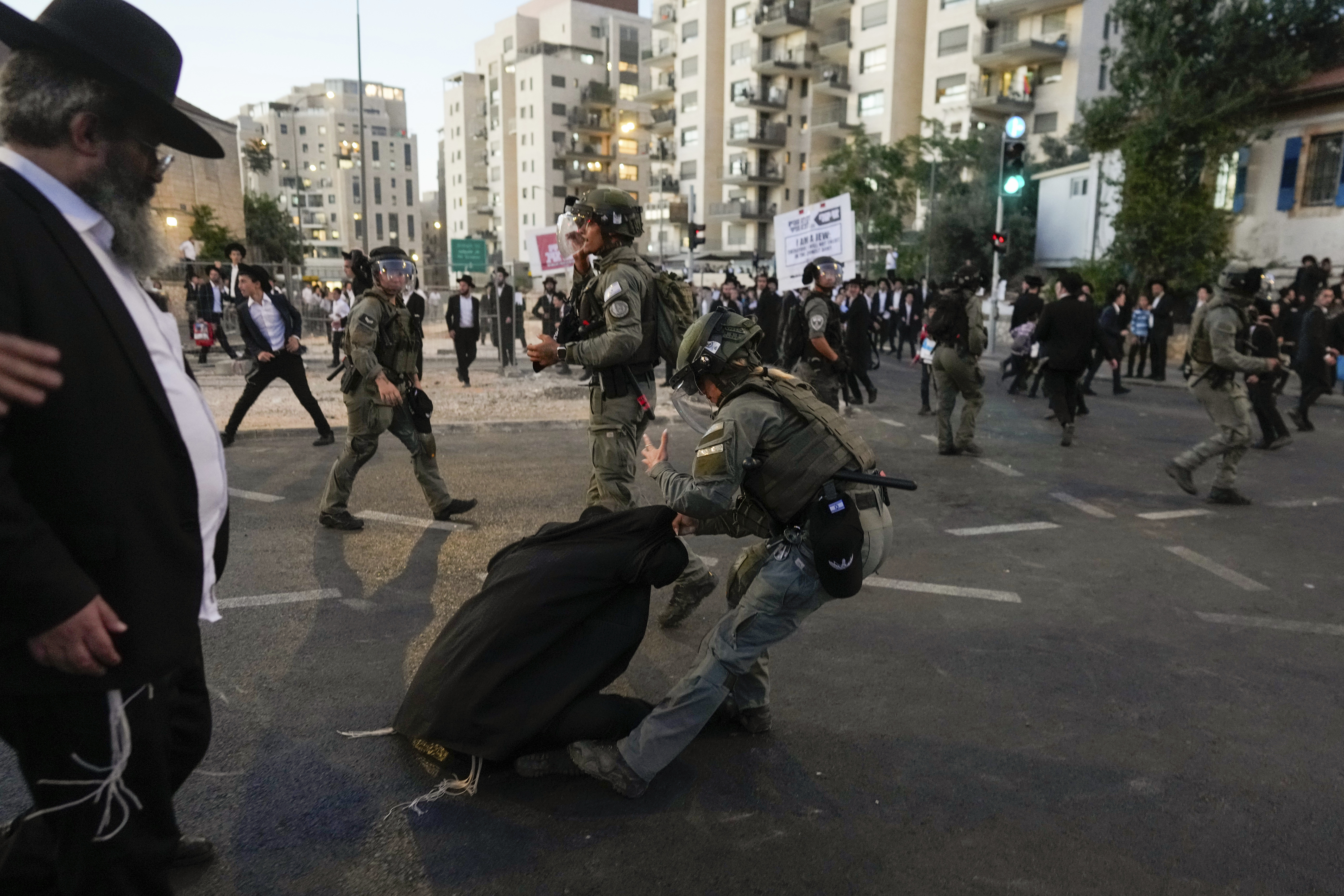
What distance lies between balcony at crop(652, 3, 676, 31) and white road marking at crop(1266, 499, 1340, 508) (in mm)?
68278

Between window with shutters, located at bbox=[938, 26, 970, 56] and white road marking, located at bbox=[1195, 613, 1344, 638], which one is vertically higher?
window with shutters, located at bbox=[938, 26, 970, 56]

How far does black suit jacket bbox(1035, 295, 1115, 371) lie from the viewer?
383 inches

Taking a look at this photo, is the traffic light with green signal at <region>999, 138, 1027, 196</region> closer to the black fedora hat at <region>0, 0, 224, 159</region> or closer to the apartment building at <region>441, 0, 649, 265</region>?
the black fedora hat at <region>0, 0, 224, 159</region>

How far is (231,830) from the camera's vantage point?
9.08ft

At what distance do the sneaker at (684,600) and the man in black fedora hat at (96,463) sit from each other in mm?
2582

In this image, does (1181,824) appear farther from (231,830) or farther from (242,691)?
(242,691)

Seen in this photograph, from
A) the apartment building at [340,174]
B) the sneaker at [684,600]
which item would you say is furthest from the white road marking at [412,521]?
the apartment building at [340,174]

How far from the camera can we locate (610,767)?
2.98 m

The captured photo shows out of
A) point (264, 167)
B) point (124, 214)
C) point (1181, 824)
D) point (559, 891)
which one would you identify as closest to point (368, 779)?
point (559, 891)

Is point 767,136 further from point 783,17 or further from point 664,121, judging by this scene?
point 664,121

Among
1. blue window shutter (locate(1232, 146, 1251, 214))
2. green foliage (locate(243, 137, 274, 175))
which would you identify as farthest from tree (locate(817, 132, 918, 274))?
green foliage (locate(243, 137, 274, 175))

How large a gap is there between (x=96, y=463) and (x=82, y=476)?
0.11 ft

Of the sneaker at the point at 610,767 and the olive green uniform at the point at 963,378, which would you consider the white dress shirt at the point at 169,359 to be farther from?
the olive green uniform at the point at 963,378

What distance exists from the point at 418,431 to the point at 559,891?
4.19 m
